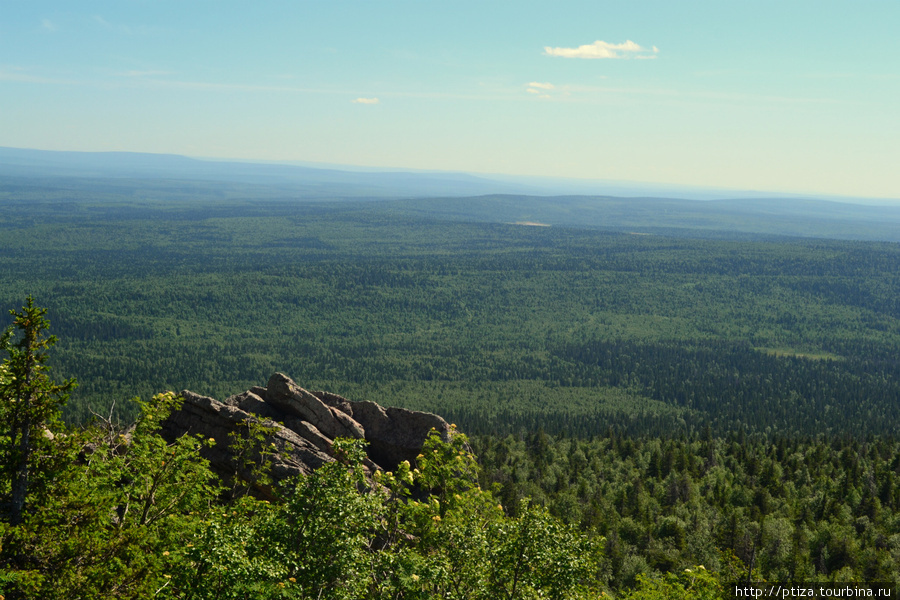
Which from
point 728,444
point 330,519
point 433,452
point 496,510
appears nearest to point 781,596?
point 496,510

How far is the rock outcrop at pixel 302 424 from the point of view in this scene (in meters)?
37.8

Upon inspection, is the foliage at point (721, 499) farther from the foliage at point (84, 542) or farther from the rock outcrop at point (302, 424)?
the foliage at point (84, 542)

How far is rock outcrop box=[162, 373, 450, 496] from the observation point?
3784cm

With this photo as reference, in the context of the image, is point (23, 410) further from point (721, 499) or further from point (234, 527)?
point (721, 499)

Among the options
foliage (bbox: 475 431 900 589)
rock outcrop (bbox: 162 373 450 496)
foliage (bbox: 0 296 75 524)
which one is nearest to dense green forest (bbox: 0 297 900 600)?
foliage (bbox: 0 296 75 524)

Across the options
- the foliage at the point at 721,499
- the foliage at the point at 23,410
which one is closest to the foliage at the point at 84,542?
the foliage at the point at 23,410

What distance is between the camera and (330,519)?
2267 centimetres

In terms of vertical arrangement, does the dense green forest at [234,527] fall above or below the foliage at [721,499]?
→ above

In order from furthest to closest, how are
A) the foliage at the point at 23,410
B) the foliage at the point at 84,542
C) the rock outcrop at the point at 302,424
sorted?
the rock outcrop at the point at 302,424 → the foliage at the point at 23,410 → the foliage at the point at 84,542

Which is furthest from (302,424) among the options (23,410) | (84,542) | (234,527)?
(23,410)

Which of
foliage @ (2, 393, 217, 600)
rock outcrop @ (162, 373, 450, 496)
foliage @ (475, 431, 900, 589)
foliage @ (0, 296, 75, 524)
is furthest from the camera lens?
foliage @ (475, 431, 900, 589)

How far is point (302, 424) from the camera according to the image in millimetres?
40312

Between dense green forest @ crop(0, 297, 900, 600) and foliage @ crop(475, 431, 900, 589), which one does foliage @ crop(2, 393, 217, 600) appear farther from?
foliage @ crop(475, 431, 900, 589)

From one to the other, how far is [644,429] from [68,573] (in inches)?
5144
